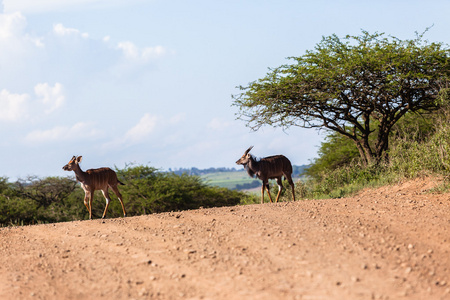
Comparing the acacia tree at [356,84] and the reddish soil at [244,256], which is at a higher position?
the acacia tree at [356,84]

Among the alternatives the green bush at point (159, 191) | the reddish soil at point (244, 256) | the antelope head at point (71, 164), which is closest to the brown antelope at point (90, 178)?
the antelope head at point (71, 164)

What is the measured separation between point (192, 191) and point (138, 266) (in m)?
23.4

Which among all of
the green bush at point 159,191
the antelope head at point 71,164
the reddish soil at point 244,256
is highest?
the antelope head at point 71,164

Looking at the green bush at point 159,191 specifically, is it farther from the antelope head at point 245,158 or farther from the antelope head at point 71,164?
the antelope head at point 71,164

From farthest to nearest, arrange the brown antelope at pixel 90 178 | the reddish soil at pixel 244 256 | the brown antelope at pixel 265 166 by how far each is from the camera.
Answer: the brown antelope at pixel 265 166 → the brown antelope at pixel 90 178 → the reddish soil at pixel 244 256

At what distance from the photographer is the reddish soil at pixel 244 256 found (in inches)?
258

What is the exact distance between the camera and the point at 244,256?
7.61m

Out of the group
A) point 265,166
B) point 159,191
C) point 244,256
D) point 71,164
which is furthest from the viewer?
point 159,191

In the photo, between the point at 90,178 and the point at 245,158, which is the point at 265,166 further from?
the point at 90,178

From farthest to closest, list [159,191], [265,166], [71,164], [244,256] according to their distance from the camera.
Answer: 1. [159,191]
2. [265,166]
3. [71,164]
4. [244,256]

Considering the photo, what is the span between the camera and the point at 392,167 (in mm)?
17391

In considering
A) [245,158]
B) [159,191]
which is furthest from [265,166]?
[159,191]

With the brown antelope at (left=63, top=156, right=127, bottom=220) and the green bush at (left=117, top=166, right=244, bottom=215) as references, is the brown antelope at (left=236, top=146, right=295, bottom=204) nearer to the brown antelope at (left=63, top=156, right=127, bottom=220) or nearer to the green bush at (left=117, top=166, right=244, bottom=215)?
the brown antelope at (left=63, top=156, right=127, bottom=220)

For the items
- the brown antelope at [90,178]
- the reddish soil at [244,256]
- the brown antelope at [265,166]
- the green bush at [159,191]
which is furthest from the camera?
the green bush at [159,191]
